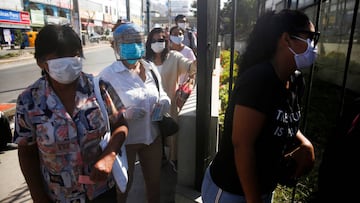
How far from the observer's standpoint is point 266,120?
3.91ft

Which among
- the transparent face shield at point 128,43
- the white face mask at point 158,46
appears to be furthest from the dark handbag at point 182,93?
the transparent face shield at point 128,43

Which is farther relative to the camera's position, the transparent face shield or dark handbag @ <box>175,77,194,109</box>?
dark handbag @ <box>175,77,194,109</box>

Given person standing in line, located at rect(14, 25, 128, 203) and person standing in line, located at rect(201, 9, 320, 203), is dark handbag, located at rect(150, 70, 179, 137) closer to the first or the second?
person standing in line, located at rect(14, 25, 128, 203)

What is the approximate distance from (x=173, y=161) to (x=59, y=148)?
2284 millimetres

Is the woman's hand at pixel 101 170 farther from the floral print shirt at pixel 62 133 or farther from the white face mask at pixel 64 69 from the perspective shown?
the white face mask at pixel 64 69

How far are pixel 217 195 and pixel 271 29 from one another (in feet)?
2.78

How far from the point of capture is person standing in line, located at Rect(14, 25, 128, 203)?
4.79 ft

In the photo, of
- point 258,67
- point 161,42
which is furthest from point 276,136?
point 161,42

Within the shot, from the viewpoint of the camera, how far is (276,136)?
127 cm

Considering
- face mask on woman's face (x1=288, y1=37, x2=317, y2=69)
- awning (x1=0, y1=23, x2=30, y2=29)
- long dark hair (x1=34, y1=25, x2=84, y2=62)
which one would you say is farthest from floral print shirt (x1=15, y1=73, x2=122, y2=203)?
awning (x1=0, y1=23, x2=30, y2=29)

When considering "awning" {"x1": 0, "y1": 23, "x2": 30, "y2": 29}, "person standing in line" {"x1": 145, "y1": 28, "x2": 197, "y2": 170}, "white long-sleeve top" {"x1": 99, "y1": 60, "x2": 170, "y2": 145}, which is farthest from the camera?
"awning" {"x1": 0, "y1": 23, "x2": 30, "y2": 29}

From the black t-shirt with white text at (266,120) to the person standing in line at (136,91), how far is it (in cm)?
90

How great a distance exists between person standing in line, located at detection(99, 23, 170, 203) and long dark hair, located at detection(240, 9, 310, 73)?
107 centimetres

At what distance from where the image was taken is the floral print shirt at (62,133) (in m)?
1.45
